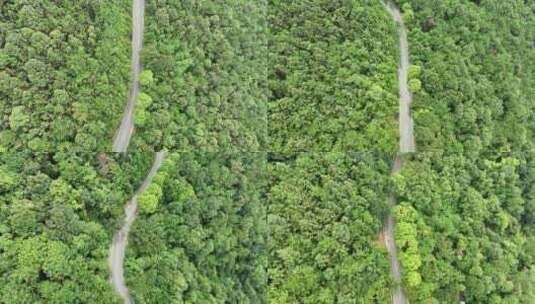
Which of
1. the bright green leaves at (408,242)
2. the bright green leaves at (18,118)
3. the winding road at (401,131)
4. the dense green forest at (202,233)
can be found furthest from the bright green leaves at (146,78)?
the bright green leaves at (408,242)

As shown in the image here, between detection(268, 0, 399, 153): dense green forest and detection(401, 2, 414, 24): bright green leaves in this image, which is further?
detection(401, 2, 414, 24): bright green leaves

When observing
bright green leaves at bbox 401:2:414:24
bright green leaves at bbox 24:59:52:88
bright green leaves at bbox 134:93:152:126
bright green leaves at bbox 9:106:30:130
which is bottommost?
bright green leaves at bbox 9:106:30:130

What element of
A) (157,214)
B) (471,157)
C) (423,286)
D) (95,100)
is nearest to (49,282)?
(157,214)

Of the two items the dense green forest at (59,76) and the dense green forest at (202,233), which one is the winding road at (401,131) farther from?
the dense green forest at (59,76)

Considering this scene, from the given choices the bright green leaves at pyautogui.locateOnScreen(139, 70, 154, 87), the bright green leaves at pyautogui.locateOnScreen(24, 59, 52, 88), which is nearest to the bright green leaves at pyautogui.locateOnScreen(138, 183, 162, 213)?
the bright green leaves at pyautogui.locateOnScreen(139, 70, 154, 87)

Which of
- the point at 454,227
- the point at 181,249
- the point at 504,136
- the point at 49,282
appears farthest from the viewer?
the point at 504,136

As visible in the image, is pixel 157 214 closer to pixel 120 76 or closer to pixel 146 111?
pixel 146 111

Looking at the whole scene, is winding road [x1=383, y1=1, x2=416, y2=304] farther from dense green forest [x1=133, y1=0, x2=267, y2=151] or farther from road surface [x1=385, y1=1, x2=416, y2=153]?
dense green forest [x1=133, y1=0, x2=267, y2=151]
